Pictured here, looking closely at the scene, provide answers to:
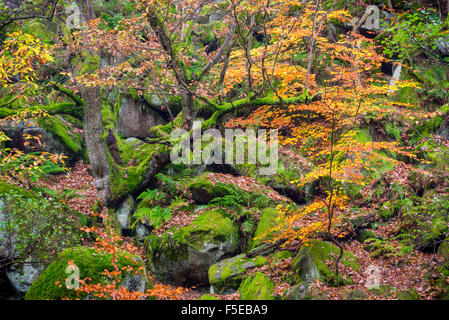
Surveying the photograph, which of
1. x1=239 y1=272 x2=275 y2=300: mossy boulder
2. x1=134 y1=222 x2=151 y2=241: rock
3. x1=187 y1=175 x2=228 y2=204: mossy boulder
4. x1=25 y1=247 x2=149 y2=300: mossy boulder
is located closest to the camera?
x1=25 y1=247 x2=149 y2=300: mossy boulder

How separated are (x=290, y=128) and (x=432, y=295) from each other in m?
7.93

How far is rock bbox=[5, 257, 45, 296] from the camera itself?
5.70 m

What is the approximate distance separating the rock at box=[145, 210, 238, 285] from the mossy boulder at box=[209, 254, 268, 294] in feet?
1.89

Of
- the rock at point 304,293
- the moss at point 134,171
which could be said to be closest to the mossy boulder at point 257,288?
the rock at point 304,293

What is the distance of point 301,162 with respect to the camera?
32.1 ft

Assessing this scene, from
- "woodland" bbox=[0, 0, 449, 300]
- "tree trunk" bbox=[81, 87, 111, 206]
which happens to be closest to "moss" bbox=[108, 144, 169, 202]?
"woodland" bbox=[0, 0, 449, 300]

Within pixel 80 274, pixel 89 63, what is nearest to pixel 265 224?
pixel 80 274

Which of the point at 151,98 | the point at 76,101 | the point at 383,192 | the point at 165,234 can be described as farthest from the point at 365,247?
the point at 151,98

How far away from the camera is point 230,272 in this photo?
5.94m

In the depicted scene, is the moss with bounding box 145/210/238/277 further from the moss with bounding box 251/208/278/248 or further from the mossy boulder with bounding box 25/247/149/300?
the mossy boulder with bounding box 25/247/149/300

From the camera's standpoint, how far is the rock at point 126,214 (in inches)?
323

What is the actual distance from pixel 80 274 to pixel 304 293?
11.5 feet

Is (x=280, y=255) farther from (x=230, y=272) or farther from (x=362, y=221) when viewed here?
(x=362, y=221)

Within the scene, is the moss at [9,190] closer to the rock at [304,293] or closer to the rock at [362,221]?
the rock at [304,293]
